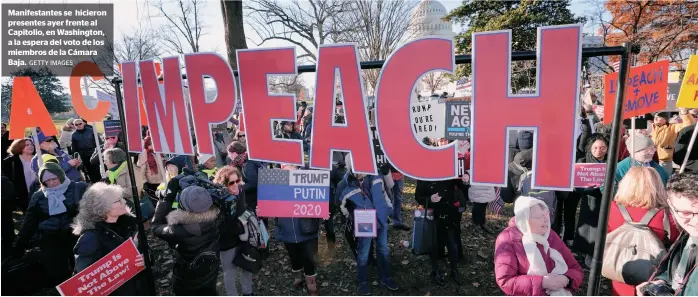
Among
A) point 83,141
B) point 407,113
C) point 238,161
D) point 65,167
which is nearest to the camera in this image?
point 407,113

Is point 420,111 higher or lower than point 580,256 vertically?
higher

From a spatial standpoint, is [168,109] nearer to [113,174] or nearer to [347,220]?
[347,220]

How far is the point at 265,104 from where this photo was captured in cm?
288

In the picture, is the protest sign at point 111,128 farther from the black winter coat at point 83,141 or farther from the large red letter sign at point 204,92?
the large red letter sign at point 204,92

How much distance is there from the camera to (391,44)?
52.0ft

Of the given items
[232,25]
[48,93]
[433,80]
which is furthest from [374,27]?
[48,93]

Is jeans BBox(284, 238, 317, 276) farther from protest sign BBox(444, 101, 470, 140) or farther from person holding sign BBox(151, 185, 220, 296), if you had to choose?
protest sign BBox(444, 101, 470, 140)

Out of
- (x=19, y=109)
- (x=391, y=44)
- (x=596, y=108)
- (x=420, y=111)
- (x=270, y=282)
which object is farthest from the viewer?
(x=391, y=44)

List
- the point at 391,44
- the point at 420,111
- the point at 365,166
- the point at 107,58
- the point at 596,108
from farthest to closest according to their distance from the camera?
the point at 107,58
the point at 391,44
the point at 596,108
the point at 420,111
the point at 365,166

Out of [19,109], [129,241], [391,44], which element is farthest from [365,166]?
[391,44]

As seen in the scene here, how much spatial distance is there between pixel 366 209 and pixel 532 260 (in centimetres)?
193

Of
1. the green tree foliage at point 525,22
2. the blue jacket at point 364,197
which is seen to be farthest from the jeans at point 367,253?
the green tree foliage at point 525,22

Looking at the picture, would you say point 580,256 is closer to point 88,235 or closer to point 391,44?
point 88,235

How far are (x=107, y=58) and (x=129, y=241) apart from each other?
18.8 m
